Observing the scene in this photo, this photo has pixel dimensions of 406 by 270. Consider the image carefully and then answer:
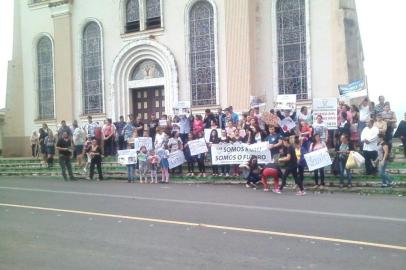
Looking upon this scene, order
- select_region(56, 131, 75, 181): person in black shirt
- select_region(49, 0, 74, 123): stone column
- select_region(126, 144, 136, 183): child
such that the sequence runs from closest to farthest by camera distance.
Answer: select_region(126, 144, 136, 183): child < select_region(56, 131, 75, 181): person in black shirt < select_region(49, 0, 74, 123): stone column

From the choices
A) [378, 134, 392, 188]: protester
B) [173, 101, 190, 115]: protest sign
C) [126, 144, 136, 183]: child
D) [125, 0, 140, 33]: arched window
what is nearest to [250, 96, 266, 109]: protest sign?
[173, 101, 190, 115]: protest sign

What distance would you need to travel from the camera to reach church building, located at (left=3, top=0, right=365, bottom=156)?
21922 millimetres

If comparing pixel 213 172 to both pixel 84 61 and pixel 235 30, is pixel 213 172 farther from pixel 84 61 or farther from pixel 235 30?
pixel 84 61

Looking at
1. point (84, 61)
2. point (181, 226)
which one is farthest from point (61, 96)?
point (181, 226)

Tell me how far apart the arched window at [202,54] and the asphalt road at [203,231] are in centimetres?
1089

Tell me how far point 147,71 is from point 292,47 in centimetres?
783

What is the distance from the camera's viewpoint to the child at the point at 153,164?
701 inches

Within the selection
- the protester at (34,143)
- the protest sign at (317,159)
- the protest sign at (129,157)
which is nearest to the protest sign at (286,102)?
the protest sign at (317,159)

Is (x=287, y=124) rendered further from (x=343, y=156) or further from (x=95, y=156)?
(x=95, y=156)

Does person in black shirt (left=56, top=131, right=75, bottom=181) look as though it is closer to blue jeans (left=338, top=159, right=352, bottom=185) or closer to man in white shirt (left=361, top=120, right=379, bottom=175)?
blue jeans (left=338, top=159, right=352, bottom=185)

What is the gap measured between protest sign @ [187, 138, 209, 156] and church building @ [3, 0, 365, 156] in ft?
16.8

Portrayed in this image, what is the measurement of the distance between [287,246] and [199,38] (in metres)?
18.0

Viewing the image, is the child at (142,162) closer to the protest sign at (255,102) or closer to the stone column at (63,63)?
the protest sign at (255,102)

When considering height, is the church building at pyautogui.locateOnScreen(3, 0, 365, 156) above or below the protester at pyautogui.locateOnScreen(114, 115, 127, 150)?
above
